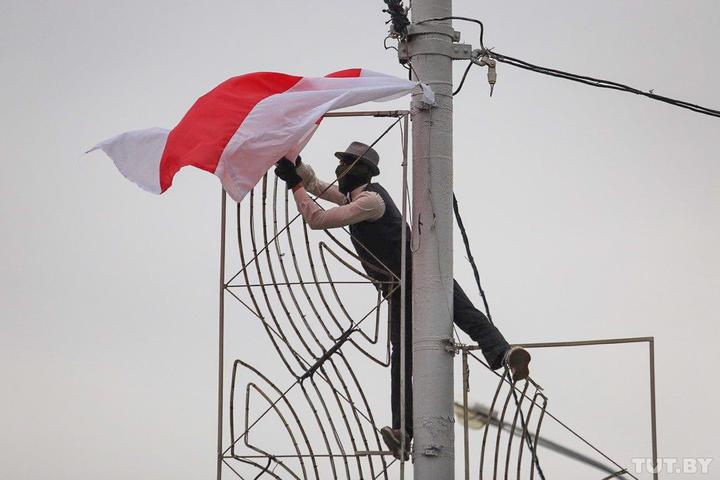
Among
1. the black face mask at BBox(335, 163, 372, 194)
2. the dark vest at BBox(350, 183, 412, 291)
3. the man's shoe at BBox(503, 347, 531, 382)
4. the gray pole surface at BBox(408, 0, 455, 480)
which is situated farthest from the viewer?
the black face mask at BBox(335, 163, 372, 194)

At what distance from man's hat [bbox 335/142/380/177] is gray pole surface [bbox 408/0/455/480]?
0.40 meters

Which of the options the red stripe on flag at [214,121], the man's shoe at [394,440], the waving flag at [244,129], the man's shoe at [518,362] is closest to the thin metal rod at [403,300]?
the man's shoe at [394,440]

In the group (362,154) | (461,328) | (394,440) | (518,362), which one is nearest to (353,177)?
(362,154)

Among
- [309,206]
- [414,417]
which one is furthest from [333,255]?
[414,417]

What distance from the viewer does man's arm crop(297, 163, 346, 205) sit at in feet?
55.6

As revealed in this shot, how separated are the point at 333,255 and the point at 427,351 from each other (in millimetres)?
1296

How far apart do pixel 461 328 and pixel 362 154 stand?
1.98 m

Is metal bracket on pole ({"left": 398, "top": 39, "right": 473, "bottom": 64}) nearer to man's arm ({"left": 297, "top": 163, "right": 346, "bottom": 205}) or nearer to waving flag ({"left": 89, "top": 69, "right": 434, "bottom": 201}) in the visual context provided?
waving flag ({"left": 89, "top": 69, "right": 434, "bottom": 201})

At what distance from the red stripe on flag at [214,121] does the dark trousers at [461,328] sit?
2.28 metres

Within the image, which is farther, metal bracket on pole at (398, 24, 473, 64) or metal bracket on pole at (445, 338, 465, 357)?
metal bracket on pole at (398, 24, 473, 64)

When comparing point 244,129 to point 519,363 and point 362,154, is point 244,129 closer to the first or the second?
point 362,154

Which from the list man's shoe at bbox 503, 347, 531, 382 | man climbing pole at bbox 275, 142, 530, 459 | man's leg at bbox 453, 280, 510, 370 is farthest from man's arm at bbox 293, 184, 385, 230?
man's shoe at bbox 503, 347, 531, 382

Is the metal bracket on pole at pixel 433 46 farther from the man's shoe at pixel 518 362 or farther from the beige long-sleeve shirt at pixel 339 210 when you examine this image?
the man's shoe at pixel 518 362

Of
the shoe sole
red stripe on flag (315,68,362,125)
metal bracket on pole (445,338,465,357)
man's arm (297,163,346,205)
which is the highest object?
red stripe on flag (315,68,362,125)
